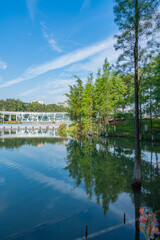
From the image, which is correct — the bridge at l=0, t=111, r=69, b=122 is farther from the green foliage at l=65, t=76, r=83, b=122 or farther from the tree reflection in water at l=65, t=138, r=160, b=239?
the tree reflection in water at l=65, t=138, r=160, b=239

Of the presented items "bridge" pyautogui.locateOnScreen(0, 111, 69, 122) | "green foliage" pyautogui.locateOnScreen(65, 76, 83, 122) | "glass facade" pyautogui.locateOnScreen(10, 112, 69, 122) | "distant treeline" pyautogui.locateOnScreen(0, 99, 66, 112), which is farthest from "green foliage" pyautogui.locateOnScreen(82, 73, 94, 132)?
"distant treeline" pyautogui.locateOnScreen(0, 99, 66, 112)

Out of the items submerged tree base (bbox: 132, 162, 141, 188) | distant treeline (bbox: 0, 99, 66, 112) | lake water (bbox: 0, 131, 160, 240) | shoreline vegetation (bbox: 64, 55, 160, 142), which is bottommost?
lake water (bbox: 0, 131, 160, 240)

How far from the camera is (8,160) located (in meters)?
17.5

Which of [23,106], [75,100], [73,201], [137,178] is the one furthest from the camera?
[23,106]

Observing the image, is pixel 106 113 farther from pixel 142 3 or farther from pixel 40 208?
pixel 40 208

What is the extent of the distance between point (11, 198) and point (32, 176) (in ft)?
12.5

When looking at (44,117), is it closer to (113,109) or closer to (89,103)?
(89,103)

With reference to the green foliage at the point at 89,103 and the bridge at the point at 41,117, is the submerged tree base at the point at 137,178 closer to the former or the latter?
the green foliage at the point at 89,103

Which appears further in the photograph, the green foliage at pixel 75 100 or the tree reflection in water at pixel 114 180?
the green foliage at pixel 75 100

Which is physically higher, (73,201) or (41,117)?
(41,117)

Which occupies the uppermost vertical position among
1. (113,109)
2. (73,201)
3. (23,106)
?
(23,106)

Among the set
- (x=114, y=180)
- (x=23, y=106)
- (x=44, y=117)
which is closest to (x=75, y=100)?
(x=114, y=180)

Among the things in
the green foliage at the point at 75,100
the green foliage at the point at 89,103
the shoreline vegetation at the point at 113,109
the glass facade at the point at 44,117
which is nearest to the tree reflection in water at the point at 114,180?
the shoreline vegetation at the point at 113,109

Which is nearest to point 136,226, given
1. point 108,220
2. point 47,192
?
point 108,220
